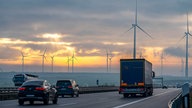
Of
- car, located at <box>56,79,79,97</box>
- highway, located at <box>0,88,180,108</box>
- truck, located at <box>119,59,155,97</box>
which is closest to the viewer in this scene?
highway, located at <box>0,88,180,108</box>

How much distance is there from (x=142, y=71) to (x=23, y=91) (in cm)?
2117

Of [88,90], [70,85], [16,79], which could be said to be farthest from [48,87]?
[16,79]

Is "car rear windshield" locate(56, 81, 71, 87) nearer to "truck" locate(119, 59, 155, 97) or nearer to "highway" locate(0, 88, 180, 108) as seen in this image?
"truck" locate(119, 59, 155, 97)

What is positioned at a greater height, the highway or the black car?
the black car

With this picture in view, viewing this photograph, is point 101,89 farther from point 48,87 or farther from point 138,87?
point 48,87

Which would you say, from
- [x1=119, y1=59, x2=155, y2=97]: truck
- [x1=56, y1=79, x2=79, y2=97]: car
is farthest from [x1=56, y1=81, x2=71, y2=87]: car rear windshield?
[x1=119, y1=59, x2=155, y2=97]: truck

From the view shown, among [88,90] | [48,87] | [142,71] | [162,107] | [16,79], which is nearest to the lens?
[162,107]

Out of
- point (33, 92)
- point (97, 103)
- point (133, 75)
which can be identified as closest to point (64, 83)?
point (133, 75)

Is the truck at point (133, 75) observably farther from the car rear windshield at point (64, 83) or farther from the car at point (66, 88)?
the car rear windshield at point (64, 83)

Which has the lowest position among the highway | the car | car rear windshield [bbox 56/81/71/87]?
the highway

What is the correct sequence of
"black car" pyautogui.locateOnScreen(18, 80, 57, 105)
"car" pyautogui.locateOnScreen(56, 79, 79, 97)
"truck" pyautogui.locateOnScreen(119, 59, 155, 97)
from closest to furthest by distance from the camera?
"black car" pyautogui.locateOnScreen(18, 80, 57, 105) < "truck" pyautogui.locateOnScreen(119, 59, 155, 97) < "car" pyautogui.locateOnScreen(56, 79, 79, 97)

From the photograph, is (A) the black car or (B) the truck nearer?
(A) the black car

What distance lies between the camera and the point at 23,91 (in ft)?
117

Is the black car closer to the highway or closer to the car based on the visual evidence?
the highway
